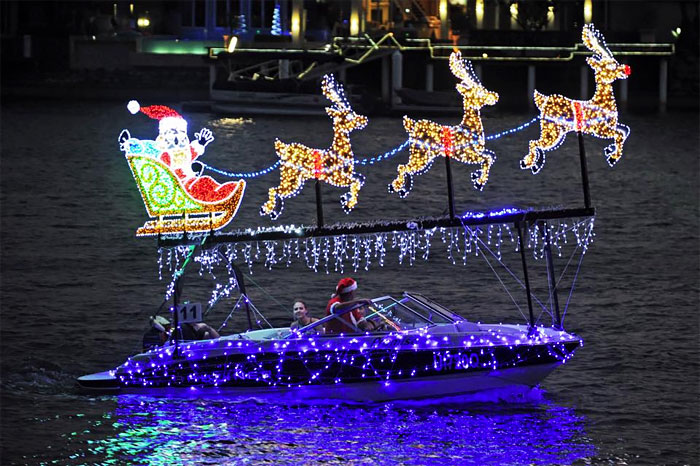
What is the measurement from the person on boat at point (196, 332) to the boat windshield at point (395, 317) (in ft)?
4.89

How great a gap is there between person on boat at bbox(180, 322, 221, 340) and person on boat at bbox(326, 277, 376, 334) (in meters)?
1.94

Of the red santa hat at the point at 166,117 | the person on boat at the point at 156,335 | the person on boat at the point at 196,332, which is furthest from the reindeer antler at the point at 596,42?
the person on boat at the point at 156,335

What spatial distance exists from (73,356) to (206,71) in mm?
58949

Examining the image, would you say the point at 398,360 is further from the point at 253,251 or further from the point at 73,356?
the point at 253,251

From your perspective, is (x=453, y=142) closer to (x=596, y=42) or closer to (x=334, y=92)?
(x=334, y=92)

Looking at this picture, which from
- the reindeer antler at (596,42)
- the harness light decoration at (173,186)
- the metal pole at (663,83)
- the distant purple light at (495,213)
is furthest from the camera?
the metal pole at (663,83)

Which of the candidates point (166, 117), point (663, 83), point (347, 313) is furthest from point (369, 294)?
point (663, 83)

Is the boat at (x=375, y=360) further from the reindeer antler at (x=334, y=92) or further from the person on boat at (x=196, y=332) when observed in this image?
the reindeer antler at (x=334, y=92)

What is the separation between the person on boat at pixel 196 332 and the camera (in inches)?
813

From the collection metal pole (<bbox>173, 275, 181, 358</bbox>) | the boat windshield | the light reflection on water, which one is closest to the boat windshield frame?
the boat windshield

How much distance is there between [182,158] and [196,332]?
2713mm

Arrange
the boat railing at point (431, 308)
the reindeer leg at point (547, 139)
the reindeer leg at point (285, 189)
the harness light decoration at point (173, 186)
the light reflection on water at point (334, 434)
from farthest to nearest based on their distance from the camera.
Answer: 1. the boat railing at point (431, 308)
2. the reindeer leg at point (547, 139)
3. the reindeer leg at point (285, 189)
4. the harness light decoration at point (173, 186)
5. the light reflection on water at point (334, 434)

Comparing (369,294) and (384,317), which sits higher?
(384,317)

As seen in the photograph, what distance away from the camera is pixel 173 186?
1930cm
